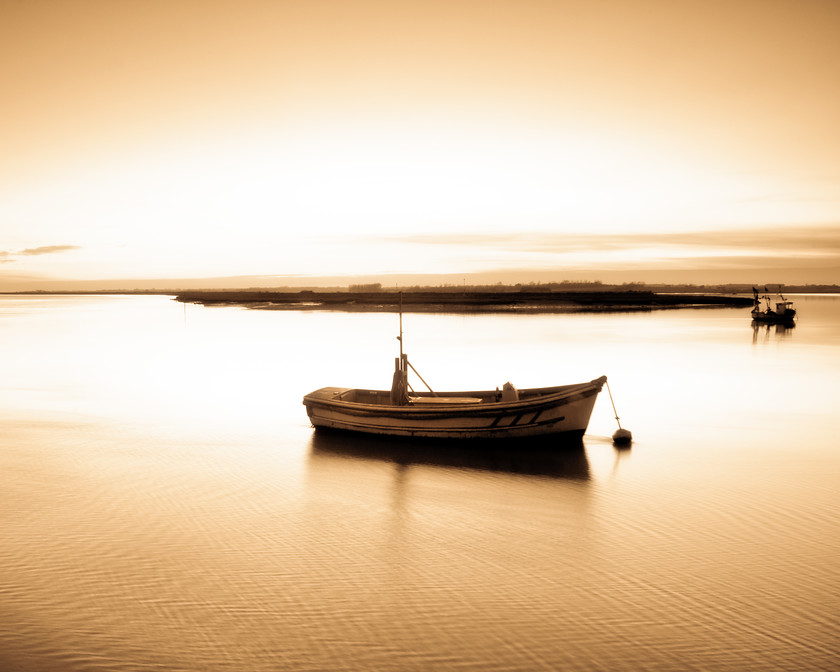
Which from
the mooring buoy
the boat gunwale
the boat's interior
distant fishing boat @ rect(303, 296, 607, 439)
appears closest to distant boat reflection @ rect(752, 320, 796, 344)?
the mooring buoy

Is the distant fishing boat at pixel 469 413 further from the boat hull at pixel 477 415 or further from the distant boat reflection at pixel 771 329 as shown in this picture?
the distant boat reflection at pixel 771 329

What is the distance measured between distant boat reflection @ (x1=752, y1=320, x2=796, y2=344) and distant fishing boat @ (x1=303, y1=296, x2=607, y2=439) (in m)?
32.3

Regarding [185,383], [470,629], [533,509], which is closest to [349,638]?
[470,629]

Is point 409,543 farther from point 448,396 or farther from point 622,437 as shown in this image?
point 622,437

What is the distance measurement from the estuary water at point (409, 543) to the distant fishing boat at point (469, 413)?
1.62 feet

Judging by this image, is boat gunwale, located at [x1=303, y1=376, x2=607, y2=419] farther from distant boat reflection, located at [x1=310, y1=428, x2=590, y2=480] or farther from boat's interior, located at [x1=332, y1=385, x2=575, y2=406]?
distant boat reflection, located at [x1=310, y1=428, x2=590, y2=480]

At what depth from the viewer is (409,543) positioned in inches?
353

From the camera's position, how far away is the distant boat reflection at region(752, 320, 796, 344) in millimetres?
45344

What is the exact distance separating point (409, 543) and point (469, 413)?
488 centimetres

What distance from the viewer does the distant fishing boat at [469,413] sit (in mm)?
13281

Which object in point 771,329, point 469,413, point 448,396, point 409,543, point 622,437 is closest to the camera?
point 409,543

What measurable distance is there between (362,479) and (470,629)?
594cm

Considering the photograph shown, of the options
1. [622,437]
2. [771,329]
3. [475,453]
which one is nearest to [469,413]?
[475,453]

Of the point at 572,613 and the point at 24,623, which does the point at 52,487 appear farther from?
the point at 572,613
